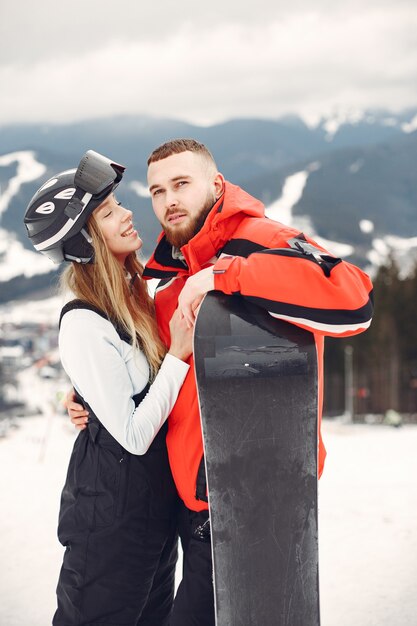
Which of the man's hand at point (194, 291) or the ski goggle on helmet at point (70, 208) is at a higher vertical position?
the ski goggle on helmet at point (70, 208)

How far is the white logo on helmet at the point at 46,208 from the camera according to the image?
2406 millimetres

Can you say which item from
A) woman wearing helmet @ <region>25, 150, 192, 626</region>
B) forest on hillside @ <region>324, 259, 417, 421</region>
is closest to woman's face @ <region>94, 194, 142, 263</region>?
woman wearing helmet @ <region>25, 150, 192, 626</region>

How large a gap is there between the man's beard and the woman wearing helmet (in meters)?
0.22

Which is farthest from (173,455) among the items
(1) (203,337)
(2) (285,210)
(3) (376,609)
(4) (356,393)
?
(2) (285,210)

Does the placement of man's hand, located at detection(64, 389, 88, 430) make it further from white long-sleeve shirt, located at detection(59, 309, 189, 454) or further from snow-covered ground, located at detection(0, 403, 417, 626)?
snow-covered ground, located at detection(0, 403, 417, 626)

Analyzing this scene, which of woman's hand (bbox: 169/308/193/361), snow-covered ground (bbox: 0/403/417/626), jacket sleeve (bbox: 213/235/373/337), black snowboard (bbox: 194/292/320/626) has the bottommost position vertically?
snow-covered ground (bbox: 0/403/417/626)

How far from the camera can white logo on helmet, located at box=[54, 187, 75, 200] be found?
2.40m

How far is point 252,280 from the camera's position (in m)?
2.01

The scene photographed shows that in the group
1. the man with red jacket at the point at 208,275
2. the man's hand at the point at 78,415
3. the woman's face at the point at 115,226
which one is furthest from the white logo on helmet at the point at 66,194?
the man's hand at the point at 78,415

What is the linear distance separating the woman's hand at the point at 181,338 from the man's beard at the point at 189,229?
25 cm

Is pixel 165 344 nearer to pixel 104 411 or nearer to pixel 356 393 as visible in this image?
pixel 104 411

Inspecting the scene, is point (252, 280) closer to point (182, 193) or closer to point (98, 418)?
point (182, 193)

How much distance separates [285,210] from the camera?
602 feet

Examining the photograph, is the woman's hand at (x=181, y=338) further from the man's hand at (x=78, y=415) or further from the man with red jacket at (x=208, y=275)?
the man's hand at (x=78, y=415)
